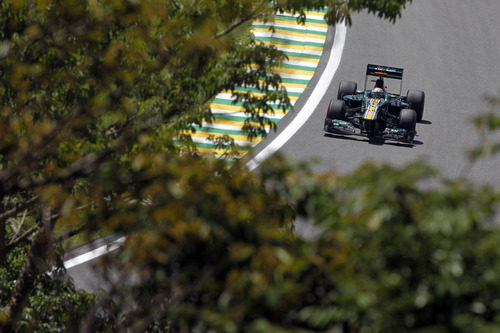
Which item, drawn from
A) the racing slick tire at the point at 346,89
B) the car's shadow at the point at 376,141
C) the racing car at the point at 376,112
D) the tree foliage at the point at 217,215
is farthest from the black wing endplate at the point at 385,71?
the tree foliage at the point at 217,215

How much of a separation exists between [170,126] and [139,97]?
449 mm

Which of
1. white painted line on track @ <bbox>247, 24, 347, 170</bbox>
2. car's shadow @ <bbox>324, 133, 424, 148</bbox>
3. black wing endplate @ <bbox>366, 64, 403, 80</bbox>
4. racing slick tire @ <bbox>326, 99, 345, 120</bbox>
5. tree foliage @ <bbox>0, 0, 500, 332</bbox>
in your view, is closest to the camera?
tree foliage @ <bbox>0, 0, 500, 332</bbox>

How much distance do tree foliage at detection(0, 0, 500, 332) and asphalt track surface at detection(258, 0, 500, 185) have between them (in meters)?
8.22

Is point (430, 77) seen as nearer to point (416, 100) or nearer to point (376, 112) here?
point (416, 100)

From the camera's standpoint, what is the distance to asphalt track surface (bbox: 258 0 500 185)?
53.2 ft

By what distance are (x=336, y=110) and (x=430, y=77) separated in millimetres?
5058

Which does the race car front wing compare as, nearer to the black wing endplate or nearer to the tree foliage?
the black wing endplate

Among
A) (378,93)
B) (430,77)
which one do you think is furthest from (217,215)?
(430,77)

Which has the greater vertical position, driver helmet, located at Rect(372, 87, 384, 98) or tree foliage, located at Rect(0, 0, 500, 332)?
tree foliage, located at Rect(0, 0, 500, 332)

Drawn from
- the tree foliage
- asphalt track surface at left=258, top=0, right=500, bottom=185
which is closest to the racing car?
asphalt track surface at left=258, top=0, right=500, bottom=185

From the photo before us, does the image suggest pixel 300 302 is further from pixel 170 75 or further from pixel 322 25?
pixel 322 25

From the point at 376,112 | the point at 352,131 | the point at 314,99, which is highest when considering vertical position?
the point at 376,112

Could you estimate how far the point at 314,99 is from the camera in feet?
59.8

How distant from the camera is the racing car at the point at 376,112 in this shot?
52.7 feet
